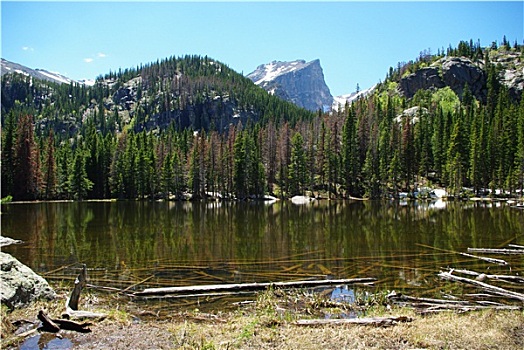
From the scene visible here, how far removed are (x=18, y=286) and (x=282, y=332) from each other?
8.95 m

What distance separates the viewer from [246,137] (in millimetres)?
106938

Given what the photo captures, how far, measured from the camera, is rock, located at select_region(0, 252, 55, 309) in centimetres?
1237

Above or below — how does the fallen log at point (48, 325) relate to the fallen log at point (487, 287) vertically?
above

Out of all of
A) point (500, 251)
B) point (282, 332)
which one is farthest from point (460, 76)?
point (282, 332)

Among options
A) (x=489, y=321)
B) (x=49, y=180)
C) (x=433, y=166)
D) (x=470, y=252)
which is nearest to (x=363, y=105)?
(x=433, y=166)

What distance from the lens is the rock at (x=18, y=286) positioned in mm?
12367

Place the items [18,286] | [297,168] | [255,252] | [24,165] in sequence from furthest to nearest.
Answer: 1. [297,168]
2. [24,165]
3. [255,252]
4. [18,286]

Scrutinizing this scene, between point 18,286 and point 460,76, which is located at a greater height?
point 460,76

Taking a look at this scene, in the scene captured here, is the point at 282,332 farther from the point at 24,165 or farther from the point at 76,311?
the point at 24,165

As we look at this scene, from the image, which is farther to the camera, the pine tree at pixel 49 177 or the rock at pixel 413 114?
the rock at pixel 413 114

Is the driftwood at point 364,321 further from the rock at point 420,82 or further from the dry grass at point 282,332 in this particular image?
the rock at point 420,82

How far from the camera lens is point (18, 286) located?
12.8m

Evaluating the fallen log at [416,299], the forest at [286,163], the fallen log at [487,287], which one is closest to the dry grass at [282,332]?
the fallen log at [416,299]

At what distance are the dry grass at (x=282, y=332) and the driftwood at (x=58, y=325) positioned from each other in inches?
10.4
